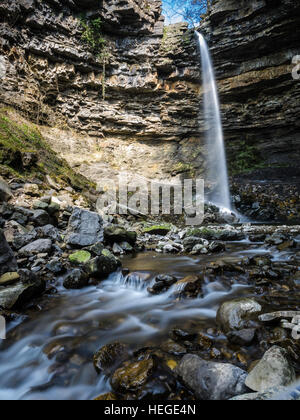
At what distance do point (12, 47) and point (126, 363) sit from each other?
1579 cm

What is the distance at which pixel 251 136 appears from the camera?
15.0 metres

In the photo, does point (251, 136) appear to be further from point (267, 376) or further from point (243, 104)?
point (267, 376)

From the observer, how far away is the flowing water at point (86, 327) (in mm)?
1647

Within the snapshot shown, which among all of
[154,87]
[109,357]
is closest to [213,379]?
[109,357]

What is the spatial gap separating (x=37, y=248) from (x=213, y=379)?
364 centimetres

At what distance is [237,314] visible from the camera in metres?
2.12

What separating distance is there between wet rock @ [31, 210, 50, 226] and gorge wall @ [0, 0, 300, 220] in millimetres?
7715

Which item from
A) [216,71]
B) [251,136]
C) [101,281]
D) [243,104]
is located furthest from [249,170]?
[101,281]

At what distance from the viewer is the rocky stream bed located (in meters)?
1.45

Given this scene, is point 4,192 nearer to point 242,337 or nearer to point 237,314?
point 237,314

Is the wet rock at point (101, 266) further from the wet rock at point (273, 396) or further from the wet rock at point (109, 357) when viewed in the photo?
the wet rock at point (273, 396)

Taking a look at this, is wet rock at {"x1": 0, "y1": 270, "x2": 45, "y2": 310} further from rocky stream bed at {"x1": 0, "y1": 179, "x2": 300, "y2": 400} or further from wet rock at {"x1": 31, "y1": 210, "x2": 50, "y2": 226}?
wet rock at {"x1": 31, "y1": 210, "x2": 50, "y2": 226}

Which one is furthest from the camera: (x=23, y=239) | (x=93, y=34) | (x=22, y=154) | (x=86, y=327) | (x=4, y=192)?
(x=93, y=34)

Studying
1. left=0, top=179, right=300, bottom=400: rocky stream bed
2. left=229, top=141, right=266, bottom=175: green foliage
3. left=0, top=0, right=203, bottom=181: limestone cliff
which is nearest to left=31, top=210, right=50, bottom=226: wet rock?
left=0, top=179, right=300, bottom=400: rocky stream bed
